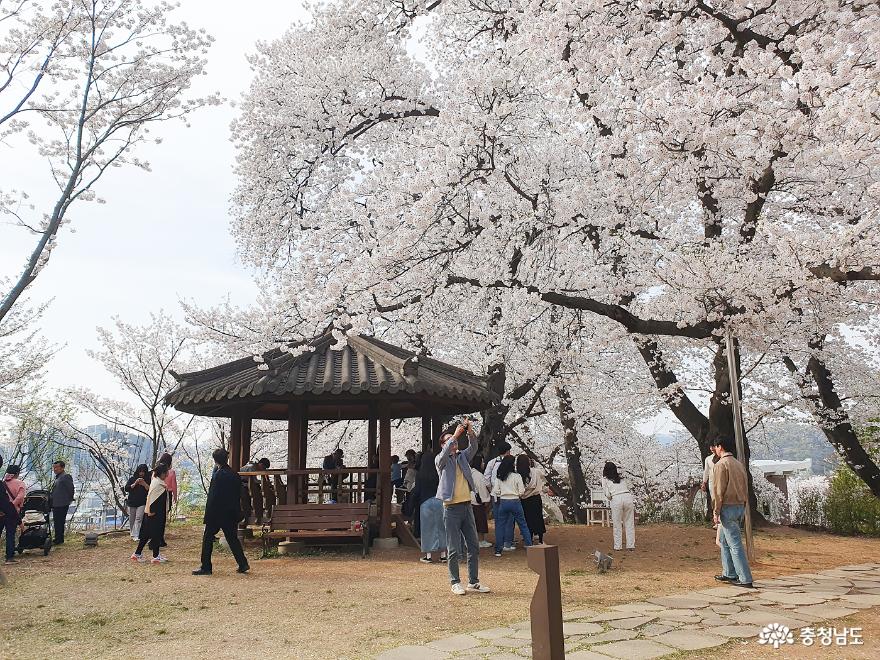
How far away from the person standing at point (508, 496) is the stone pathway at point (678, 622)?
323 centimetres

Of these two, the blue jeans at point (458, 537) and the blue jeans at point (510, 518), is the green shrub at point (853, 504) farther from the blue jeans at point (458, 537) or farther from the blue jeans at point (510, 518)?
the blue jeans at point (458, 537)

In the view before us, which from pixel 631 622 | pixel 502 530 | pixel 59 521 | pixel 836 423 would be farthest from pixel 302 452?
pixel 836 423

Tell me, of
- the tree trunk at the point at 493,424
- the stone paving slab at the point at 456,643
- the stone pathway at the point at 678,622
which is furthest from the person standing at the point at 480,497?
the stone paving slab at the point at 456,643

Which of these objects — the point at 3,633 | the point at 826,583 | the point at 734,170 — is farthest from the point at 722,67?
the point at 3,633

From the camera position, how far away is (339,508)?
10.6 m

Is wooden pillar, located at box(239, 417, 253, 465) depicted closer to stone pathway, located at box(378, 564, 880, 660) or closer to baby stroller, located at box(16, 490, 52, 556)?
baby stroller, located at box(16, 490, 52, 556)

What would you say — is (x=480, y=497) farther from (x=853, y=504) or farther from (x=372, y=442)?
(x=853, y=504)

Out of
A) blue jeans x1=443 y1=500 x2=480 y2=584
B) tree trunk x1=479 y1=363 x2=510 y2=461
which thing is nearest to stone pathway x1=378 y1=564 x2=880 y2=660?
blue jeans x1=443 y1=500 x2=480 y2=584

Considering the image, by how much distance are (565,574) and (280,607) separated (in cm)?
372

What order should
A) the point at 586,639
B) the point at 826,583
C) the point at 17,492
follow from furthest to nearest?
the point at 17,492
the point at 826,583
the point at 586,639

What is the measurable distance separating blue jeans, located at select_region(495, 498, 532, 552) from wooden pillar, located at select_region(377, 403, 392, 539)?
2091 mm

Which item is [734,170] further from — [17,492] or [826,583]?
[17,492]

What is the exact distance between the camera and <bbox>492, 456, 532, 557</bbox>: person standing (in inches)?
385

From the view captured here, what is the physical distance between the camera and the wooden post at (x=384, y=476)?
36.7 ft
